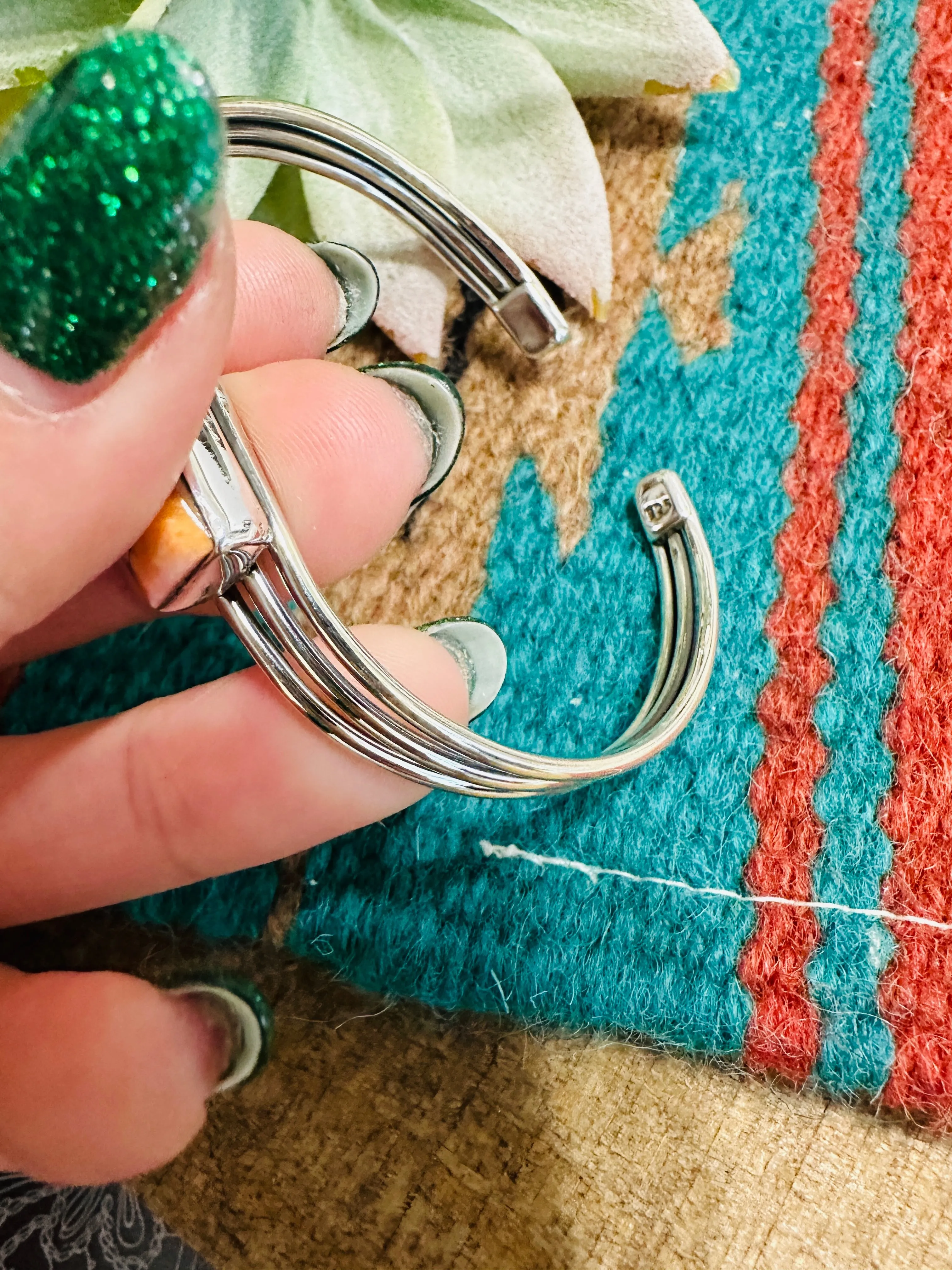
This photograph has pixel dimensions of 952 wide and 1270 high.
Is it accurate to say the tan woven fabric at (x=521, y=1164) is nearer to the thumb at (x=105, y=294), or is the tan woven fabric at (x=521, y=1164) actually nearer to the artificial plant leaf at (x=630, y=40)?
the thumb at (x=105, y=294)

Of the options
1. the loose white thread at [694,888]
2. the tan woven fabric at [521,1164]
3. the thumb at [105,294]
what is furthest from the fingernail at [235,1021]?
the thumb at [105,294]

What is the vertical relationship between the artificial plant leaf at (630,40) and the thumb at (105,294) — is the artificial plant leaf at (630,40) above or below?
below

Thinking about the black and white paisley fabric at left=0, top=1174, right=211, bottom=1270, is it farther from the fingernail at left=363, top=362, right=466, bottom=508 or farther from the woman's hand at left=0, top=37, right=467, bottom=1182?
the fingernail at left=363, top=362, right=466, bottom=508

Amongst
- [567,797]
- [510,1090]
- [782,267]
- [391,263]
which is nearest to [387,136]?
[391,263]

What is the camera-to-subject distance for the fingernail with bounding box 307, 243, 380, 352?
0.39 meters

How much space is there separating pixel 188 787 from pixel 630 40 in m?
0.33

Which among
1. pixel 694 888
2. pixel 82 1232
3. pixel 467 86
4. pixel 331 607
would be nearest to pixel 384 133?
pixel 467 86

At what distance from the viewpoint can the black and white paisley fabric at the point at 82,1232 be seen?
0.38 m

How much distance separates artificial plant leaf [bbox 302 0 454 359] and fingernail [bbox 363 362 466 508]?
1.9 inches

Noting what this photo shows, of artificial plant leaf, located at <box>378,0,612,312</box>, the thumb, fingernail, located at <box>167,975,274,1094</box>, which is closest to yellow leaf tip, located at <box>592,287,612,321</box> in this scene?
artificial plant leaf, located at <box>378,0,612,312</box>

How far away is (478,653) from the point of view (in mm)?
358

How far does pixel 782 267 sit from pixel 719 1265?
39 cm

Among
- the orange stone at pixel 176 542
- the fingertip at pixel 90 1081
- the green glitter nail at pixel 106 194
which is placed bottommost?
the fingertip at pixel 90 1081

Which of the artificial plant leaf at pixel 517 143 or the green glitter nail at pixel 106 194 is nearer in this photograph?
the green glitter nail at pixel 106 194
